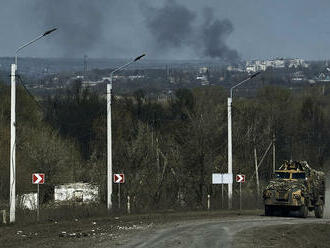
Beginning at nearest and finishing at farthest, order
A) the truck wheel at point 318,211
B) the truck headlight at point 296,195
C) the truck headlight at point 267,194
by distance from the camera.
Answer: the truck headlight at point 296,195, the truck headlight at point 267,194, the truck wheel at point 318,211

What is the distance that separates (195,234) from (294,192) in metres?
12.3

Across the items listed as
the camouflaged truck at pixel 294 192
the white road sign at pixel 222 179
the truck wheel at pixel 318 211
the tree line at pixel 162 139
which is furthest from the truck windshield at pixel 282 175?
the tree line at pixel 162 139

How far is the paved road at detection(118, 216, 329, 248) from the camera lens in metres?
22.6

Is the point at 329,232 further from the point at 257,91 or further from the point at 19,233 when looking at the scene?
the point at 257,91

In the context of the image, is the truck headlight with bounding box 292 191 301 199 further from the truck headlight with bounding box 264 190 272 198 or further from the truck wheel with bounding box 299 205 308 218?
the truck headlight with bounding box 264 190 272 198

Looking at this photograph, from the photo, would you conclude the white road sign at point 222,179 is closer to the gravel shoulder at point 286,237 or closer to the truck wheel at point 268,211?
the truck wheel at point 268,211

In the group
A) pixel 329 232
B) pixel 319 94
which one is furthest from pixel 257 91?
pixel 329 232

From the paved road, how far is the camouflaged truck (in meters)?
4.06

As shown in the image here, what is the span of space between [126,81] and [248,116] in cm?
6981

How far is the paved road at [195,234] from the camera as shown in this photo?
22.6 meters

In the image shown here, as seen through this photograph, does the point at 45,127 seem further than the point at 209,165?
Yes

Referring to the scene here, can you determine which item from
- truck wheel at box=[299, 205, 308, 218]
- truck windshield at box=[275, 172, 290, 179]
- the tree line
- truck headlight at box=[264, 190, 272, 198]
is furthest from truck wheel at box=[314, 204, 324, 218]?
the tree line

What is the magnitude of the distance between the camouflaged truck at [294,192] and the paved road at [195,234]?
4064 mm

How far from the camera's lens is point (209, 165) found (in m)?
60.0
